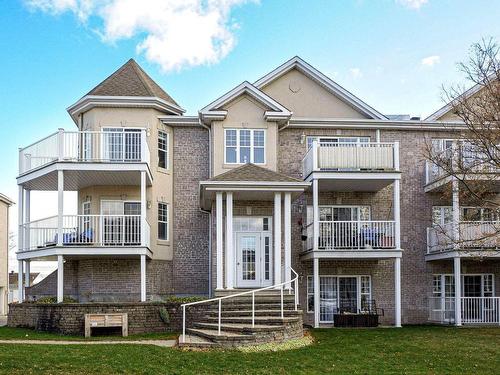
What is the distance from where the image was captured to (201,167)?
2447 centimetres

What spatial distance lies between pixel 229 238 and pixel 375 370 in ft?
26.6

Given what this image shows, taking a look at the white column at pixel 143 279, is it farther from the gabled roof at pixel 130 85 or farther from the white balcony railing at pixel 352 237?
the gabled roof at pixel 130 85

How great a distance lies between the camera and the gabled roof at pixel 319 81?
25.0 meters

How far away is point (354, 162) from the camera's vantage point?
891 inches

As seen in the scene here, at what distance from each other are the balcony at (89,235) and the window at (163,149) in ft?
8.88

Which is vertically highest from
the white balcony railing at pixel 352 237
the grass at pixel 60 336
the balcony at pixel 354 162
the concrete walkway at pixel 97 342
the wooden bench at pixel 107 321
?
the balcony at pixel 354 162

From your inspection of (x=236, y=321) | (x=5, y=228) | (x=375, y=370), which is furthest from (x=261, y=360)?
(x=5, y=228)

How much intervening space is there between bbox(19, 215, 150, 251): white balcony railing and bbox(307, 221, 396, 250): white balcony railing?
6083 millimetres

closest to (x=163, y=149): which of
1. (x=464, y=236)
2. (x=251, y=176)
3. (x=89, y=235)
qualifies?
(x=89, y=235)

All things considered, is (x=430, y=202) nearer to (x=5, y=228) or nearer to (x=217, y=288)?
(x=217, y=288)

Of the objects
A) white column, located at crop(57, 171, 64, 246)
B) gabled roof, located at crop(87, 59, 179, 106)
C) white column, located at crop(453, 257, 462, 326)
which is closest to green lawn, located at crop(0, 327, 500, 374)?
white column, located at crop(453, 257, 462, 326)

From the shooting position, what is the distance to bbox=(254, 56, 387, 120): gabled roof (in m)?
25.0

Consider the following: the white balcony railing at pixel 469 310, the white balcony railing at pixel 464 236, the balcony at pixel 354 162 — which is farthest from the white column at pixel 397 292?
the balcony at pixel 354 162

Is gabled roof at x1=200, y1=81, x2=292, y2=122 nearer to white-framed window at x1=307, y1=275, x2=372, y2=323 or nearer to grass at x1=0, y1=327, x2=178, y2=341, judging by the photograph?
white-framed window at x1=307, y1=275, x2=372, y2=323
